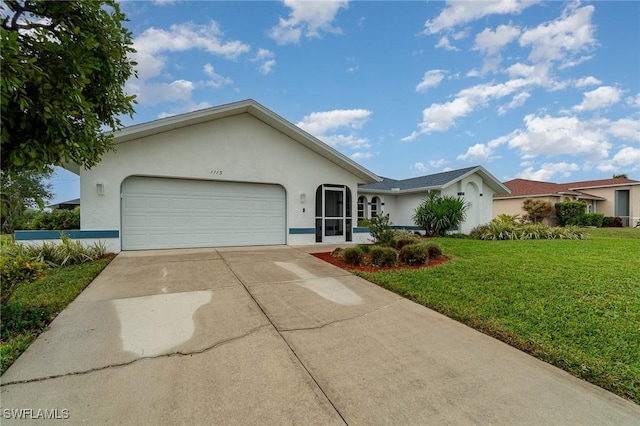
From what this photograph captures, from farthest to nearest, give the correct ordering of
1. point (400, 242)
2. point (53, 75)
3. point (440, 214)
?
point (440, 214) → point (400, 242) → point (53, 75)

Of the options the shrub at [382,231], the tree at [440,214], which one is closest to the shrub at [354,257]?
the shrub at [382,231]

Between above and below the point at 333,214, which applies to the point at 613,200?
above

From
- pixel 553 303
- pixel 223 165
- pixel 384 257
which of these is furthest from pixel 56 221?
pixel 553 303

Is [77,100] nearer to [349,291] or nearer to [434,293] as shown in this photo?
[349,291]

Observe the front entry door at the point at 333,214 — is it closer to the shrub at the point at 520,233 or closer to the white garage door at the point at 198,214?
the white garage door at the point at 198,214

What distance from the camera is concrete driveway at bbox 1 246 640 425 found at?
86.5 inches

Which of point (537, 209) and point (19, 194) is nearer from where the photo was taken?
point (19, 194)

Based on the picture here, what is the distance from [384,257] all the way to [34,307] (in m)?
6.39

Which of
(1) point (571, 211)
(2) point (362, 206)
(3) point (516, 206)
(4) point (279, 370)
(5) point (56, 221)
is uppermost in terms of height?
(3) point (516, 206)

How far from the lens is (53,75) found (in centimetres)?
303

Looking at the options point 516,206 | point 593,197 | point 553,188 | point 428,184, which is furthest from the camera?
point 593,197

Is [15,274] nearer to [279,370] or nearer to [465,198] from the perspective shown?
[279,370]

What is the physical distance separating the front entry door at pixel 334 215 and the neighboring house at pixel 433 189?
174 inches

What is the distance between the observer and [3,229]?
18.4 metres
